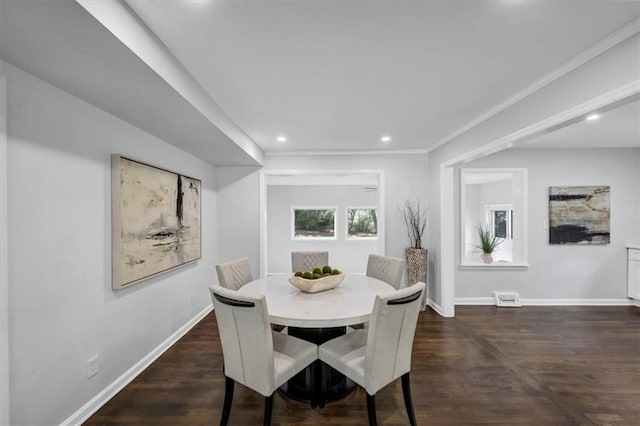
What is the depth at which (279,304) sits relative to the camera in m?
1.98

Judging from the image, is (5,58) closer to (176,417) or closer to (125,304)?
(125,304)

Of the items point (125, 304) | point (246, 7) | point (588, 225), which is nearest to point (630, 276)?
point (588, 225)

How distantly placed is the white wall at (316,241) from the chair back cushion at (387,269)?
3.80m

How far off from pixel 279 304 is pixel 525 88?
2560 millimetres

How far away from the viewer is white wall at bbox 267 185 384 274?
691 centimetres

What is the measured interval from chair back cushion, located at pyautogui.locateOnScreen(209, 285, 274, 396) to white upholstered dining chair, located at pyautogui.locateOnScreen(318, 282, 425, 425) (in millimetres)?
478

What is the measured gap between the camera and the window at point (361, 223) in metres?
7.05

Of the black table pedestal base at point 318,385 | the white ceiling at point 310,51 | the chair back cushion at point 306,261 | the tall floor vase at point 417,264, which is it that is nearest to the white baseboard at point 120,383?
the black table pedestal base at point 318,385

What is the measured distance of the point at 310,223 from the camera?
275 inches

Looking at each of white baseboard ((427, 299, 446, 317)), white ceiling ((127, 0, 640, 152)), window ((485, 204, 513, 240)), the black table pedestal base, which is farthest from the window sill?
the black table pedestal base

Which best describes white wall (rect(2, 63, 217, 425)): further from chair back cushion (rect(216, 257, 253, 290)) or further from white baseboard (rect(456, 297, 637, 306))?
white baseboard (rect(456, 297, 637, 306))

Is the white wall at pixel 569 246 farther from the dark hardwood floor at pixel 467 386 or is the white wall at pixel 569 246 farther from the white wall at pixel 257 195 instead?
the dark hardwood floor at pixel 467 386

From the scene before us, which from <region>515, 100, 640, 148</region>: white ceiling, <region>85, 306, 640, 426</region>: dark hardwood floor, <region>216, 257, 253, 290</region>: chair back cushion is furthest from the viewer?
<region>515, 100, 640, 148</region>: white ceiling

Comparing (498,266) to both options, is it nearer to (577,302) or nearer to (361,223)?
(577,302)
